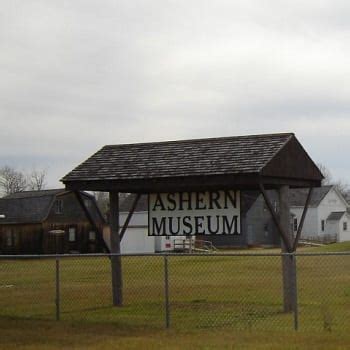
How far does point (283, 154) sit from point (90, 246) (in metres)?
46.0

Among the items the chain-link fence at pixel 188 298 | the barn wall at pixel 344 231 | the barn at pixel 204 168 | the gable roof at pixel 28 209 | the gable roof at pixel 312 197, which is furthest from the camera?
the barn wall at pixel 344 231

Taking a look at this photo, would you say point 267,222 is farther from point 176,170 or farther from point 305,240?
point 176,170

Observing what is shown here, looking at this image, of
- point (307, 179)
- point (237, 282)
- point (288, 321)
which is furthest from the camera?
point (237, 282)

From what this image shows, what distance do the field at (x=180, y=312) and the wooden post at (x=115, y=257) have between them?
0.34m

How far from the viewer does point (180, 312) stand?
55.4ft

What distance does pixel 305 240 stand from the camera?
251ft

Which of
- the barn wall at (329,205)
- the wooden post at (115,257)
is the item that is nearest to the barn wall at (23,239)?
the barn wall at (329,205)

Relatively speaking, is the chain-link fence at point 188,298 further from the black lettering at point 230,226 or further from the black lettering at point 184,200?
the black lettering at point 184,200

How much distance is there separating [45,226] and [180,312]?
4310 centimetres

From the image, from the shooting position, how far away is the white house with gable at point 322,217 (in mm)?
80812

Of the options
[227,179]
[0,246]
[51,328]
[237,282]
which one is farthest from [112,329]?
[0,246]

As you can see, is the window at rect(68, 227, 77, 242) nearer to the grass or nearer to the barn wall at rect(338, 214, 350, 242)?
the barn wall at rect(338, 214, 350, 242)

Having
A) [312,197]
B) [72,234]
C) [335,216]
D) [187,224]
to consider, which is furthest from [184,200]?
[335,216]

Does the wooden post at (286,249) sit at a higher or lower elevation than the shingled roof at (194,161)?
lower
